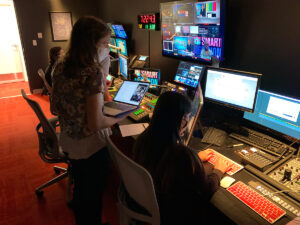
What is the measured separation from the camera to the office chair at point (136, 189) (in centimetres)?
102

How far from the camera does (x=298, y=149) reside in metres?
1.63

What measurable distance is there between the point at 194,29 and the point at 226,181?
159 centimetres

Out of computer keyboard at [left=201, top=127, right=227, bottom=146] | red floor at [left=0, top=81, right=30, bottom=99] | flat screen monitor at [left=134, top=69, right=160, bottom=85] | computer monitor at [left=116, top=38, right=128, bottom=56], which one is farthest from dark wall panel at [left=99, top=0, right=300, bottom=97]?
red floor at [left=0, top=81, right=30, bottom=99]

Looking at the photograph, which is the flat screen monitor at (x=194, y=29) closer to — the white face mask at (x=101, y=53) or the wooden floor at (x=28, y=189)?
the white face mask at (x=101, y=53)

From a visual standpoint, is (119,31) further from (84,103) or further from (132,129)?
(84,103)

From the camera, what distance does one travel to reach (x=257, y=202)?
4.05 feet

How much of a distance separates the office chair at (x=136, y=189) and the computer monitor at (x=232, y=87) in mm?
1131

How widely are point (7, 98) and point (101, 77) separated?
5022 millimetres

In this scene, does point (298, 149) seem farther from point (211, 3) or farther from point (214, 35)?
point (211, 3)

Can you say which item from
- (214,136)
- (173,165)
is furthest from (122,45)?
(173,165)

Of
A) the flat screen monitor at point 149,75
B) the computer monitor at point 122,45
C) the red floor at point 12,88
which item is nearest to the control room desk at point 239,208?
the flat screen monitor at point 149,75

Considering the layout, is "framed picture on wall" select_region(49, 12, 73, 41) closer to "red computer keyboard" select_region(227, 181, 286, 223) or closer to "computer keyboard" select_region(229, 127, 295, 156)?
"computer keyboard" select_region(229, 127, 295, 156)

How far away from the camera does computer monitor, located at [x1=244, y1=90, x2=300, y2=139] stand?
5.15ft

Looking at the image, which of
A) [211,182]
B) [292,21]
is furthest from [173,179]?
[292,21]
